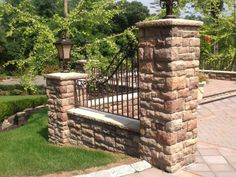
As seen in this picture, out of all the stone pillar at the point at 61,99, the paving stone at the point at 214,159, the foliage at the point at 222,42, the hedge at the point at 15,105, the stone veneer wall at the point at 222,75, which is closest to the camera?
the paving stone at the point at 214,159

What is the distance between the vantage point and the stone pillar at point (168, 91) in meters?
4.67

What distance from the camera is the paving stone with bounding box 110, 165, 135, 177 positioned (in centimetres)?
492

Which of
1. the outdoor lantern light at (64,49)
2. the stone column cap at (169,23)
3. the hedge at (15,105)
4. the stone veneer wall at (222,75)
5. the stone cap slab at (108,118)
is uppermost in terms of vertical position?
the stone column cap at (169,23)

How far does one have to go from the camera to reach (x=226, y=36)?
1512cm

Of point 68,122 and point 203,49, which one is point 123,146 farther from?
point 203,49

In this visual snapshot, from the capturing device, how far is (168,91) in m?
4.73

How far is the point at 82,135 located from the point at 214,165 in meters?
2.78

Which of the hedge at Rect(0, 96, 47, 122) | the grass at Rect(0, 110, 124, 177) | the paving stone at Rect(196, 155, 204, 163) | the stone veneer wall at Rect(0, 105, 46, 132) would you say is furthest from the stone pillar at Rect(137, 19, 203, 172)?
the hedge at Rect(0, 96, 47, 122)

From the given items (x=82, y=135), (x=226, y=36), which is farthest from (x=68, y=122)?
(x=226, y=36)

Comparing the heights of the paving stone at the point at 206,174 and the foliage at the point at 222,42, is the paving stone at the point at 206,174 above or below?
below

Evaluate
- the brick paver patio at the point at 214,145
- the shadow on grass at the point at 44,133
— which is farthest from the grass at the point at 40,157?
the brick paver patio at the point at 214,145

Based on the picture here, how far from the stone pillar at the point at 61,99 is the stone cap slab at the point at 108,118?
20 centimetres

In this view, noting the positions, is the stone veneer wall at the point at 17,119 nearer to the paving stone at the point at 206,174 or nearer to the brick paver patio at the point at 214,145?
the brick paver patio at the point at 214,145

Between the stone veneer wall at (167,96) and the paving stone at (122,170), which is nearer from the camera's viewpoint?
the stone veneer wall at (167,96)
